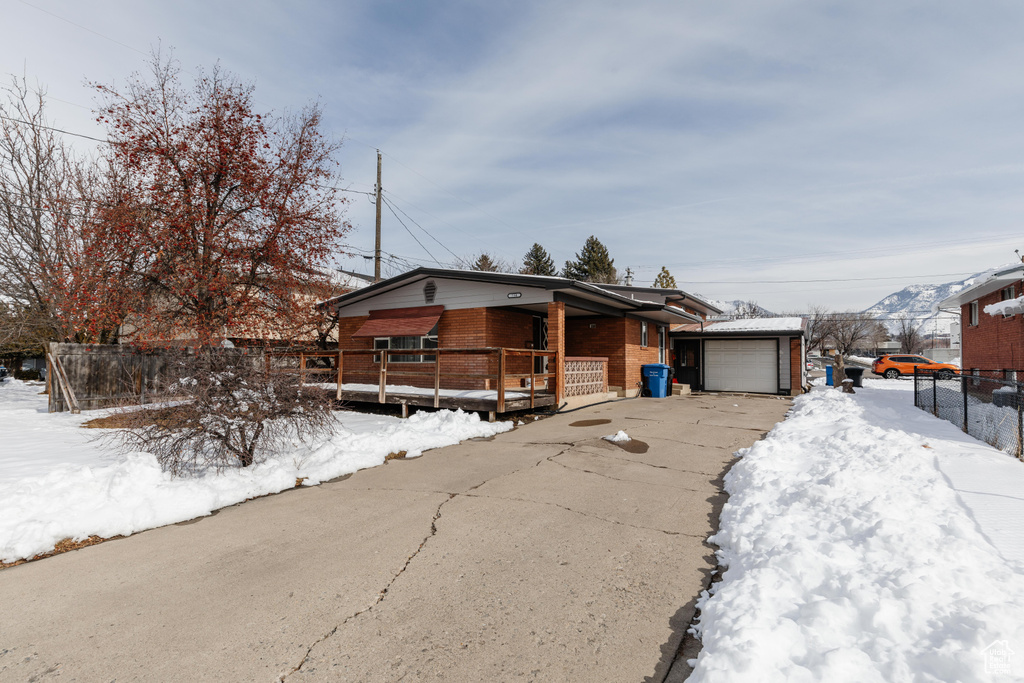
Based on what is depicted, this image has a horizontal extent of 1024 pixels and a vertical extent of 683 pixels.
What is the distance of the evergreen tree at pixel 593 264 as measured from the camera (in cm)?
4734

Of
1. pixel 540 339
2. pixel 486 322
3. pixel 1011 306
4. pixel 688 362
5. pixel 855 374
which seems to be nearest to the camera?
pixel 1011 306

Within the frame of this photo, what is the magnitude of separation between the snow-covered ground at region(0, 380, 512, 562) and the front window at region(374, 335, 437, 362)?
17.4 ft

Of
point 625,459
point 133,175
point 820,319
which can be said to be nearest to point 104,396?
point 133,175

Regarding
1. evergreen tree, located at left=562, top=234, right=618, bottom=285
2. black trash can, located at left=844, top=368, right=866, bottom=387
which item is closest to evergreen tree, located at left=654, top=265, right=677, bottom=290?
evergreen tree, located at left=562, top=234, right=618, bottom=285

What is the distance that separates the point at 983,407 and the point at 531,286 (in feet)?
30.2

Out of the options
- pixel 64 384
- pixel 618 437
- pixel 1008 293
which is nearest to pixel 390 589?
pixel 618 437

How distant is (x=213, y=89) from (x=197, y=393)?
1150cm

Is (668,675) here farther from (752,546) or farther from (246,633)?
(246,633)

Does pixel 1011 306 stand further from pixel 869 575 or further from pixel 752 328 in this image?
pixel 869 575

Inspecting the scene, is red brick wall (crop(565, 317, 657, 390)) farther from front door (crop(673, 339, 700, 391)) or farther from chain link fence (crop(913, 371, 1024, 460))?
chain link fence (crop(913, 371, 1024, 460))

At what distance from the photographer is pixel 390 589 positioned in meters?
3.61

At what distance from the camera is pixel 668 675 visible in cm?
266

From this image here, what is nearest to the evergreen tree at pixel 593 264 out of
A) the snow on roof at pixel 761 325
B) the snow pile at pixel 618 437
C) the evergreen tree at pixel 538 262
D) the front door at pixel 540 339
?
the evergreen tree at pixel 538 262

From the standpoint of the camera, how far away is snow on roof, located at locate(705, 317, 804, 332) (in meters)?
20.7
